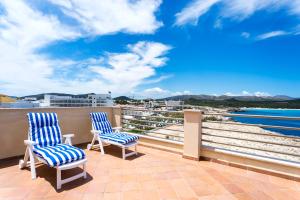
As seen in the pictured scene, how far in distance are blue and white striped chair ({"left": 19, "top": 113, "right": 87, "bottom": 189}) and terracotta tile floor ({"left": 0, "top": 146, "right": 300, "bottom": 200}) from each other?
0.24m

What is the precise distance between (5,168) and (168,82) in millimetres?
18647

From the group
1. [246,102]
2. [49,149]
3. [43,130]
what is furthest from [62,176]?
[246,102]

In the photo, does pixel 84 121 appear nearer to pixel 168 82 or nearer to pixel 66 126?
pixel 66 126

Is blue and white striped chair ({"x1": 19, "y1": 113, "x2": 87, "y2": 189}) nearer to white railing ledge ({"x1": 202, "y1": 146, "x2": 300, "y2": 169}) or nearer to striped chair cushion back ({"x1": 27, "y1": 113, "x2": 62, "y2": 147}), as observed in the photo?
striped chair cushion back ({"x1": 27, "y1": 113, "x2": 62, "y2": 147})

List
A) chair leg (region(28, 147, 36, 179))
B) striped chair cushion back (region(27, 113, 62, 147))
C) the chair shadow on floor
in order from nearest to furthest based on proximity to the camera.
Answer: the chair shadow on floor < chair leg (region(28, 147, 36, 179)) < striped chair cushion back (region(27, 113, 62, 147))

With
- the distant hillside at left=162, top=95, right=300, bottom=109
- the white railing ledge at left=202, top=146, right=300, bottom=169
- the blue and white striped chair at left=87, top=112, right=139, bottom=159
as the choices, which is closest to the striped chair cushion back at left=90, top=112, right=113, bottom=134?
the blue and white striped chair at left=87, top=112, right=139, bottom=159

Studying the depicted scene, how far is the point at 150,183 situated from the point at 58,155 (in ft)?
5.04

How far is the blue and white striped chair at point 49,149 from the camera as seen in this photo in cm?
287

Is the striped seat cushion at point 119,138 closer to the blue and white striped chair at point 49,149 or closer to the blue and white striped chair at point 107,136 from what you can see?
the blue and white striped chair at point 107,136

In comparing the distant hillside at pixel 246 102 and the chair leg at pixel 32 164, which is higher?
the distant hillside at pixel 246 102

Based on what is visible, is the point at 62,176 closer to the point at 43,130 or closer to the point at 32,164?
the point at 32,164

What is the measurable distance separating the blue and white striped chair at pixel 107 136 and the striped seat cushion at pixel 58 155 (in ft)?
4.01

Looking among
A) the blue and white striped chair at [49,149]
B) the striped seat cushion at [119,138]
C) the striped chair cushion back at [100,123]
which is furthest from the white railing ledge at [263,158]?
the blue and white striped chair at [49,149]

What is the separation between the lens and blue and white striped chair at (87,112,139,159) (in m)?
4.27
